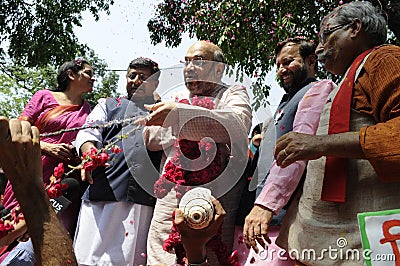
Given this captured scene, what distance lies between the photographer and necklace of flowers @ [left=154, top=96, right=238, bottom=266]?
272 centimetres

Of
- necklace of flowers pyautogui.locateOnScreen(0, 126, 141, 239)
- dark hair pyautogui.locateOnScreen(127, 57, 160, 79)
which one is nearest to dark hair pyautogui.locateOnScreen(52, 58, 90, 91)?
dark hair pyautogui.locateOnScreen(127, 57, 160, 79)

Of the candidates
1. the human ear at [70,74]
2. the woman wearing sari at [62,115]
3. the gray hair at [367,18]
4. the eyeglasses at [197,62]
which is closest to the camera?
the gray hair at [367,18]

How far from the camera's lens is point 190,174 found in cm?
282

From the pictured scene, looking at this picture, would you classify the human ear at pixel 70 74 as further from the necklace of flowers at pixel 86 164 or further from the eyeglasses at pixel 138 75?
the necklace of flowers at pixel 86 164

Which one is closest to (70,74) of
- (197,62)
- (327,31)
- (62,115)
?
(62,115)

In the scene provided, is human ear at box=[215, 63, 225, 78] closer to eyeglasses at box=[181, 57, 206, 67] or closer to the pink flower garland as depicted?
eyeglasses at box=[181, 57, 206, 67]

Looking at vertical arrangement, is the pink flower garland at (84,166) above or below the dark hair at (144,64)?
below

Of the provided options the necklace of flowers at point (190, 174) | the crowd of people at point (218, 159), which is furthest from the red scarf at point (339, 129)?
the necklace of flowers at point (190, 174)

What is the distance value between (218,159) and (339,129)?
0.83m

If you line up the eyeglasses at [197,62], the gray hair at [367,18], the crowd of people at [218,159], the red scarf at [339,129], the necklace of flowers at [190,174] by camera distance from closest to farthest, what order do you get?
the crowd of people at [218,159], the red scarf at [339,129], the gray hair at [367,18], the necklace of flowers at [190,174], the eyeglasses at [197,62]

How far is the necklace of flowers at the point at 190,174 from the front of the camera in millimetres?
2725

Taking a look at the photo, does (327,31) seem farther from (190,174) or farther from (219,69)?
(190,174)

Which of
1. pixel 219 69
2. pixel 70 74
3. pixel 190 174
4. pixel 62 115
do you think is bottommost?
pixel 190 174
